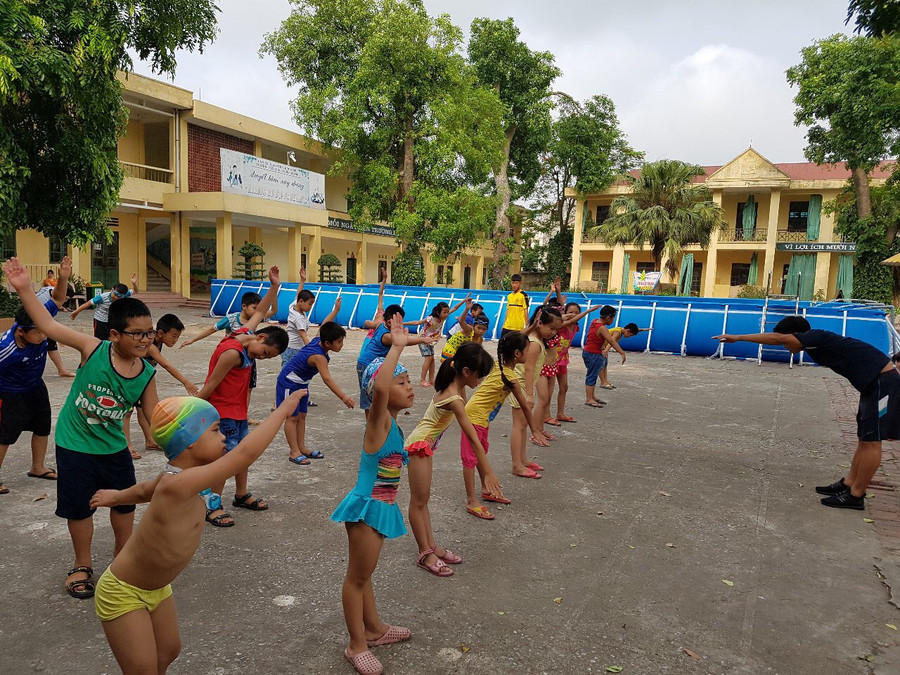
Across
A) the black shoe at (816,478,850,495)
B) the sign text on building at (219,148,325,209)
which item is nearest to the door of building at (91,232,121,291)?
the sign text on building at (219,148,325,209)

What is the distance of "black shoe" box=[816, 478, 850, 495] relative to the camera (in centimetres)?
539

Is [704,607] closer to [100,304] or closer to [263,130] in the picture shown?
[100,304]

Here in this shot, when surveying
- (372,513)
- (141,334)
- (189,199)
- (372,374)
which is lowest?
(372,513)

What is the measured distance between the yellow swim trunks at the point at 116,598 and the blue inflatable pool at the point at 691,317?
12.8 metres

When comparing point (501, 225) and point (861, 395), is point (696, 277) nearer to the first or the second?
point (501, 225)

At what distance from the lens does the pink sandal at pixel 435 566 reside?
3746 millimetres

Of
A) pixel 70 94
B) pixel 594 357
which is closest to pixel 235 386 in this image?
pixel 594 357

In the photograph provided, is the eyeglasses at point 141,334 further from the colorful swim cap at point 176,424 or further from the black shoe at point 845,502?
the black shoe at point 845,502

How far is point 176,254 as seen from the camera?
2444cm

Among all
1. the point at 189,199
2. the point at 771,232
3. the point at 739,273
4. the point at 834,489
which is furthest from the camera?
the point at 739,273

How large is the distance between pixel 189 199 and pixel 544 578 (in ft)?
74.8

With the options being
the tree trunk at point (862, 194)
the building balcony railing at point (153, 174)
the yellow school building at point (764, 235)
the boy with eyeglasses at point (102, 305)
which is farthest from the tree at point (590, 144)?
the boy with eyeglasses at point (102, 305)

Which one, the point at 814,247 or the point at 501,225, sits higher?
the point at 501,225

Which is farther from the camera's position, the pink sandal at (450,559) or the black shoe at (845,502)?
the black shoe at (845,502)
